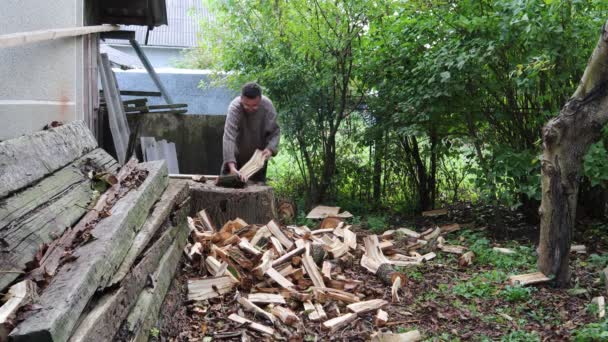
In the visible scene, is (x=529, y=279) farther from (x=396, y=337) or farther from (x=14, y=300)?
(x=14, y=300)

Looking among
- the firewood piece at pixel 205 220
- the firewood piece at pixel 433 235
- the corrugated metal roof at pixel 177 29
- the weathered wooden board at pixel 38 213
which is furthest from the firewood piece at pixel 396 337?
the corrugated metal roof at pixel 177 29

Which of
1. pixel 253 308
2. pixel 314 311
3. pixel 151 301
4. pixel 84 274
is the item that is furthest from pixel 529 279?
pixel 84 274

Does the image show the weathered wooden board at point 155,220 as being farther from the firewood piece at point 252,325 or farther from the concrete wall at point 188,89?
the concrete wall at point 188,89

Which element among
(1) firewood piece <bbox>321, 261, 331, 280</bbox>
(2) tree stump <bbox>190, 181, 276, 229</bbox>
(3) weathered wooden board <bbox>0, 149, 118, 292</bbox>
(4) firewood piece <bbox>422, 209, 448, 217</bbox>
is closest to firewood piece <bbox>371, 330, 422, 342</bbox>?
(1) firewood piece <bbox>321, 261, 331, 280</bbox>

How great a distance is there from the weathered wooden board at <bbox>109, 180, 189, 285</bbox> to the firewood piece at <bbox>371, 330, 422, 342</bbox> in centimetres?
175

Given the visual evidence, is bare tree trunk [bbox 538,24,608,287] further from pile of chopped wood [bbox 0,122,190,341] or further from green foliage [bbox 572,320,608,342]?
pile of chopped wood [bbox 0,122,190,341]

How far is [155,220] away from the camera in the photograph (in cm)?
420

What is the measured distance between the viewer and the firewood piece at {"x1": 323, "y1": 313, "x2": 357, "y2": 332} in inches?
180

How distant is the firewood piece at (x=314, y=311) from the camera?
15.6 feet

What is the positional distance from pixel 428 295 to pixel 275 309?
1.48 m

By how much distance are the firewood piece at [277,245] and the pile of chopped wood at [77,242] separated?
4.18ft

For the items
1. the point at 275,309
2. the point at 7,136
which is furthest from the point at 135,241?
the point at 7,136

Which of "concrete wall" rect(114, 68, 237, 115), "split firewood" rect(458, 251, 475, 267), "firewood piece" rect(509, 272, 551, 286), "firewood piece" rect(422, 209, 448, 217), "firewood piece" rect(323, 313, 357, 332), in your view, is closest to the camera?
"firewood piece" rect(323, 313, 357, 332)

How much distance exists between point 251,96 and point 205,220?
185 centimetres
